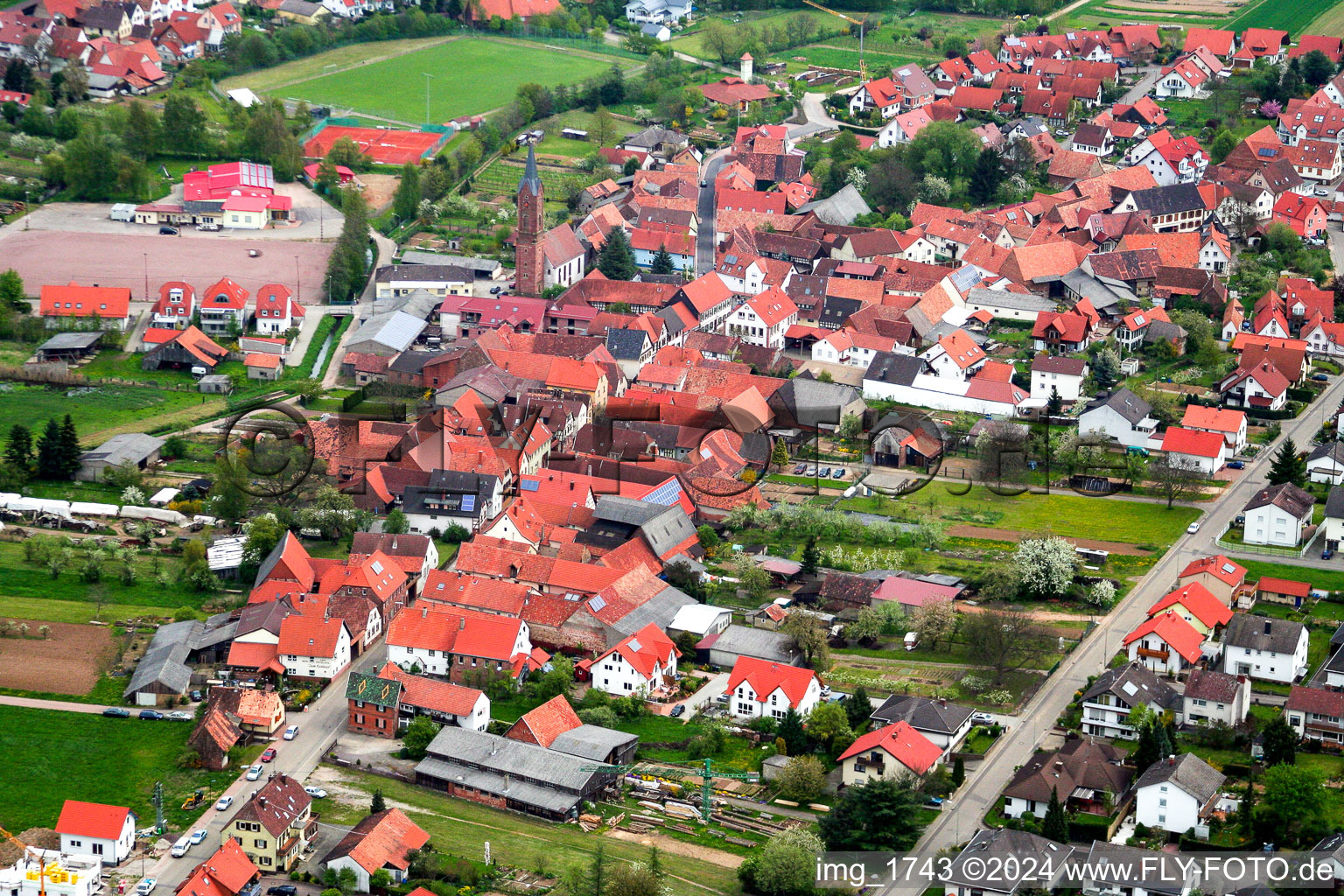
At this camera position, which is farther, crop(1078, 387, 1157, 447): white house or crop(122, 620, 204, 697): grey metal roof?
crop(1078, 387, 1157, 447): white house

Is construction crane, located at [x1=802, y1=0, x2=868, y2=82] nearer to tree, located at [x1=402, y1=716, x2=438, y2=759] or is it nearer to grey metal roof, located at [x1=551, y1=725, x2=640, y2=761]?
grey metal roof, located at [x1=551, y1=725, x2=640, y2=761]

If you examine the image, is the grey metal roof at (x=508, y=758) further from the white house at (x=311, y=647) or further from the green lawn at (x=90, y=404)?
the green lawn at (x=90, y=404)

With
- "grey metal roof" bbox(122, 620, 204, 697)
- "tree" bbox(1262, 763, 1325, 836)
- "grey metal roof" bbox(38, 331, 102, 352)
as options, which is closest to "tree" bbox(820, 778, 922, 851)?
"tree" bbox(1262, 763, 1325, 836)

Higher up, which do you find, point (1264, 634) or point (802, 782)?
point (1264, 634)

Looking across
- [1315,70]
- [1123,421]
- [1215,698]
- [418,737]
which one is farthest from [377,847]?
[1315,70]

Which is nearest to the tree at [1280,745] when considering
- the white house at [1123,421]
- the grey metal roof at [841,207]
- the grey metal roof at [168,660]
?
the white house at [1123,421]

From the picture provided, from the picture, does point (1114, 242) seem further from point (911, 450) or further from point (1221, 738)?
point (1221, 738)

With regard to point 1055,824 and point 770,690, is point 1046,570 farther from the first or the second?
point 1055,824
